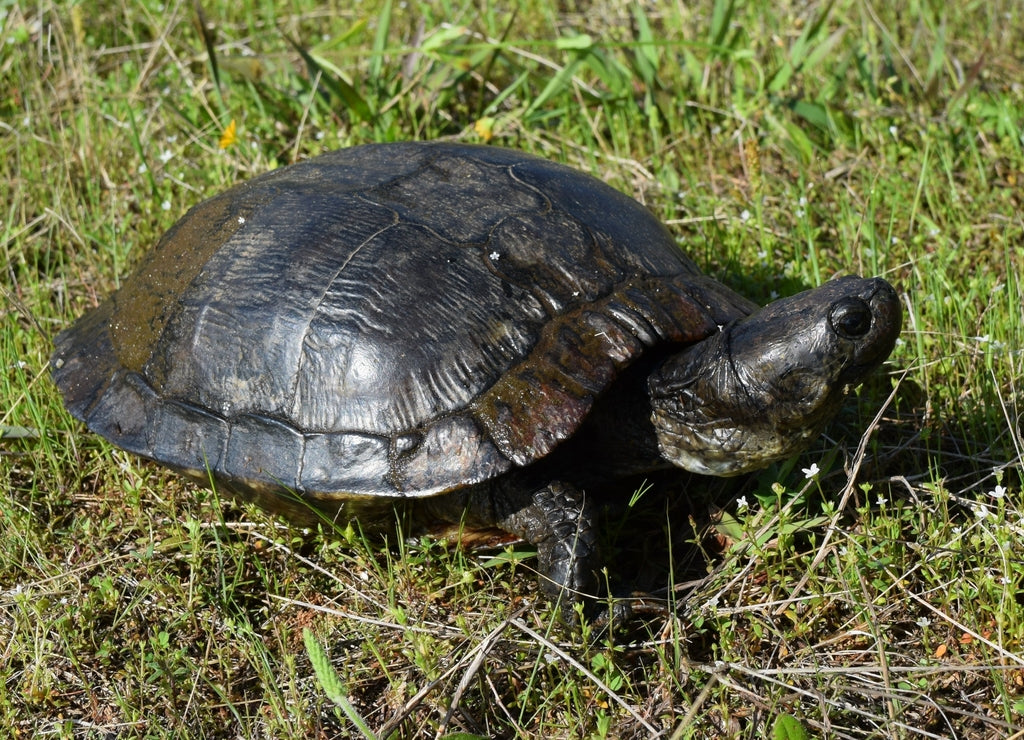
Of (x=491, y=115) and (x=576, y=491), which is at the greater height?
(x=491, y=115)

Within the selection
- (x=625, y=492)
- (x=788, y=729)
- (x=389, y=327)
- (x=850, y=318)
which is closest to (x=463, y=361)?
(x=389, y=327)

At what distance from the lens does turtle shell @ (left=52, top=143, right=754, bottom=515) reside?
2832 mm

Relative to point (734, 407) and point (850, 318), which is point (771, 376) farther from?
point (850, 318)

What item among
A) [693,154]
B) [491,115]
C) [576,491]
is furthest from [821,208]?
[576,491]

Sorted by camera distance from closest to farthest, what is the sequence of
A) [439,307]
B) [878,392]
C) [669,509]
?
1. [439,307]
2. [669,509]
3. [878,392]

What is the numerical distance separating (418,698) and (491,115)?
3516 mm

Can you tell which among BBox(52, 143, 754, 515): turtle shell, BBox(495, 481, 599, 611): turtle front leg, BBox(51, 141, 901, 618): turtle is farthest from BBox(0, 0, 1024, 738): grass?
BBox(52, 143, 754, 515): turtle shell

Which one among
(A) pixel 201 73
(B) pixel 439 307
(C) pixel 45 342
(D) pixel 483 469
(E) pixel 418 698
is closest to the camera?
(E) pixel 418 698

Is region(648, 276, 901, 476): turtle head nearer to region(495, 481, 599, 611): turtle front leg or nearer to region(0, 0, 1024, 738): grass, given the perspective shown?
region(0, 0, 1024, 738): grass

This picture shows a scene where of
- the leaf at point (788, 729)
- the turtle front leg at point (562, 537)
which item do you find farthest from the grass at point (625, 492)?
the turtle front leg at point (562, 537)

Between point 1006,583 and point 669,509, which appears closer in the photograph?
point 1006,583

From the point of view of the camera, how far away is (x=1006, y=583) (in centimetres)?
264

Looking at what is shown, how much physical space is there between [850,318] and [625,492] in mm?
981

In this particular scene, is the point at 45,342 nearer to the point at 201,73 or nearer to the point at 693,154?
the point at 201,73
